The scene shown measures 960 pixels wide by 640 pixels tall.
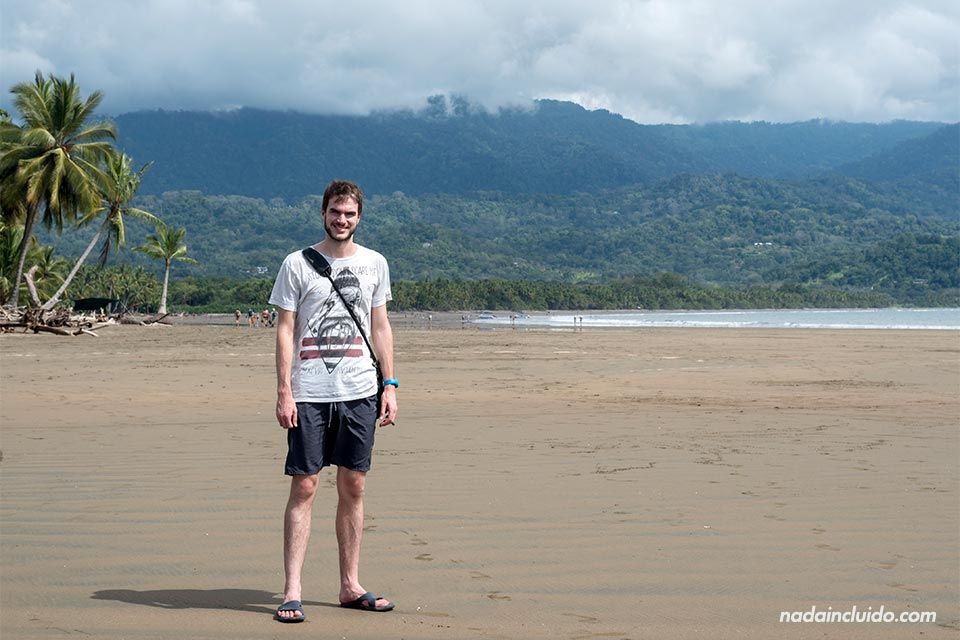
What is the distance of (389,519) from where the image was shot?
5887mm

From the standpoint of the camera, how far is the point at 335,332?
4508 millimetres

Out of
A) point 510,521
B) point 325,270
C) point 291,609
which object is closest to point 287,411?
point 325,270

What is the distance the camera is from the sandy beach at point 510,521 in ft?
13.9

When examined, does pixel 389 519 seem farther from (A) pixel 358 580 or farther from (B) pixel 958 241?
(B) pixel 958 241

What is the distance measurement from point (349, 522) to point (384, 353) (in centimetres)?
75

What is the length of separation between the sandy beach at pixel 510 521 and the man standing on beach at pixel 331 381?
345mm

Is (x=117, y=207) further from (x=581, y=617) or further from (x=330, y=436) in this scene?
(x=581, y=617)

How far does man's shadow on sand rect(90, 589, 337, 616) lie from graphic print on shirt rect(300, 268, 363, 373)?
1.00 m

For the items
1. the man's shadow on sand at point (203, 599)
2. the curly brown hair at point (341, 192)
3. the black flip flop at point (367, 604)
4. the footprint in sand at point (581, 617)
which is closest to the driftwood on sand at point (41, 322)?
the man's shadow on sand at point (203, 599)

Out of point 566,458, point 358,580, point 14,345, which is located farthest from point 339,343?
point 14,345

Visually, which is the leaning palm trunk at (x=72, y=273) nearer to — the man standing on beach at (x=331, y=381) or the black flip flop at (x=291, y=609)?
the man standing on beach at (x=331, y=381)

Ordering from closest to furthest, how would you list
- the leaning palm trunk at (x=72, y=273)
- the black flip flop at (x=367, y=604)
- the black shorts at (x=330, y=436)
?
the black flip flop at (x=367, y=604) → the black shorts at (x=330, y=436) → the leaning palm trunk at (x=72, y=273)

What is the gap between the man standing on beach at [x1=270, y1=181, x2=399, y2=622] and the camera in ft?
14.5

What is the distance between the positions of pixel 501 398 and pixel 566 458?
5.48 meters
